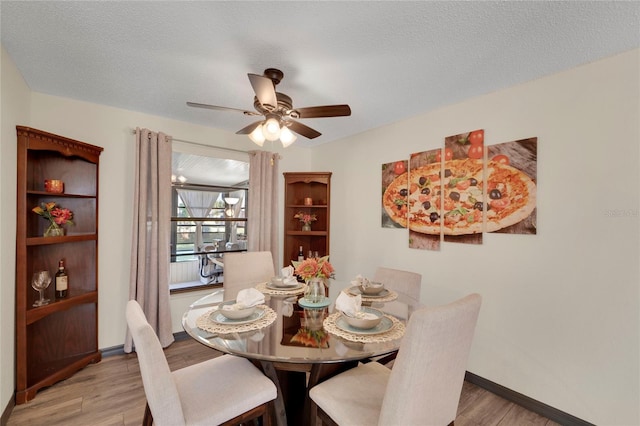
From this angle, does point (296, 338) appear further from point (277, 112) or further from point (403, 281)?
point (277, 112)

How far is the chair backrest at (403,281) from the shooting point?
2217 mm

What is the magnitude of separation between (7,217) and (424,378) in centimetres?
272

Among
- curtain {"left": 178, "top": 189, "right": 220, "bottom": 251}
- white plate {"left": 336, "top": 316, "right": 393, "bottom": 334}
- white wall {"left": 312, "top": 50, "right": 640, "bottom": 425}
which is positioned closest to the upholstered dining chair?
white plate {"left": 336, "top": 316, "right": 393, "bottom": 334}

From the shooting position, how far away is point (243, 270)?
8.41 feet

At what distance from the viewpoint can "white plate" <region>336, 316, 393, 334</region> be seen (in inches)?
54.8

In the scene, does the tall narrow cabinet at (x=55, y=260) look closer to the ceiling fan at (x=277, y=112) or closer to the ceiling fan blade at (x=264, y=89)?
the ceiling fan at (x=277, y=112)

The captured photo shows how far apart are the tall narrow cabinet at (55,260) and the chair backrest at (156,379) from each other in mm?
1682

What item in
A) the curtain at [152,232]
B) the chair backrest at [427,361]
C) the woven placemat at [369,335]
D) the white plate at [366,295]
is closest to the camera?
the chair backrest at [427,361]

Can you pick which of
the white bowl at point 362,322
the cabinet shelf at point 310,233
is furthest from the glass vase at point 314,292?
the cabinet shelf at point 310,233

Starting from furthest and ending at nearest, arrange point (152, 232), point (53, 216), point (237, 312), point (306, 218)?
point (306, 218), point (152, 232), point (53, 216), point (237, 312)

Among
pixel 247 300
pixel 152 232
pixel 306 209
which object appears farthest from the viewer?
pixel 306 209

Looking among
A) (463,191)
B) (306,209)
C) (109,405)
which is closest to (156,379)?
(109,405)

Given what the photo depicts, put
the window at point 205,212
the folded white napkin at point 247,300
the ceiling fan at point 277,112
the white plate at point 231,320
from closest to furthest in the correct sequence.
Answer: the white plate at point 231,320 < the folded white napkin at point 247,300 < the ceiling fan at point 277,112 < the window at point 205,212

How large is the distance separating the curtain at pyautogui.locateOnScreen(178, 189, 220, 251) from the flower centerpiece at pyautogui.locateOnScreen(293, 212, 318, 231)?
116 cm
